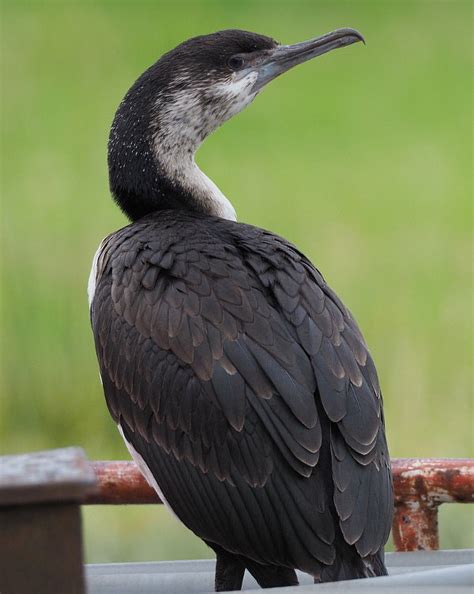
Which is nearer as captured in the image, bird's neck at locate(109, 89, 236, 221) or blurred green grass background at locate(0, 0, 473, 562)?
bird's neck at locate(109, 89, 236, 221)

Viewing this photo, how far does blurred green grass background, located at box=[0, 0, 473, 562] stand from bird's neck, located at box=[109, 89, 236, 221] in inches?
69.1

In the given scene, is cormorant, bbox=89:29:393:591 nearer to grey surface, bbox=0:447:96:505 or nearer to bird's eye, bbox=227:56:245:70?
bird's eye, bbox=227:56:245:70

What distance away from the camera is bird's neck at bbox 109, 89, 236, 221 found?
3406 mm

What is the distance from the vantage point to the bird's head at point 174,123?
3.40 meters

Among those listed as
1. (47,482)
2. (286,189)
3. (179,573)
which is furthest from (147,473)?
(286,189)

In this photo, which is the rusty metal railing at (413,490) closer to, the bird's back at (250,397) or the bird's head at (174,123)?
the bird's back at (250,397)

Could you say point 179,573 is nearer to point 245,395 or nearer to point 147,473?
point 147,473

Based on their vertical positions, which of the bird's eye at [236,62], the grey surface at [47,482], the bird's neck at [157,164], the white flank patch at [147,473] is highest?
the bird's eye at [236,62]

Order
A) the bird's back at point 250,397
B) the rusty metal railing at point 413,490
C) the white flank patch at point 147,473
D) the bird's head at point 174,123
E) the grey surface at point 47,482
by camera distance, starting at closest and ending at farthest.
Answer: the grey surface at point 47,482, the bird's back at point 250,397, the white flank patch at point 147,473, the rusty metal railing at point 413,490, the bird's head at point 174,123

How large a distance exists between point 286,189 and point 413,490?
381cm

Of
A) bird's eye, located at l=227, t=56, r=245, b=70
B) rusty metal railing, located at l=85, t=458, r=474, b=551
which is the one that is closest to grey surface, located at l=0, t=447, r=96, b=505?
rusty metal railing, located at l=85, t=458, r=474, b=551

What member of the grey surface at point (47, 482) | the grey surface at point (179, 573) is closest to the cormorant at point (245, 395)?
the grey surface at point (179, 573)

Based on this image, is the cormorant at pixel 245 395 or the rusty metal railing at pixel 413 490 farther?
the rusty metal railing at pixel 413 490

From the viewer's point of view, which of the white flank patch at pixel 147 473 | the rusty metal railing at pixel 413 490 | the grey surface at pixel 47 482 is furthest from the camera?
the rusty metal railing at pixel 413 490
